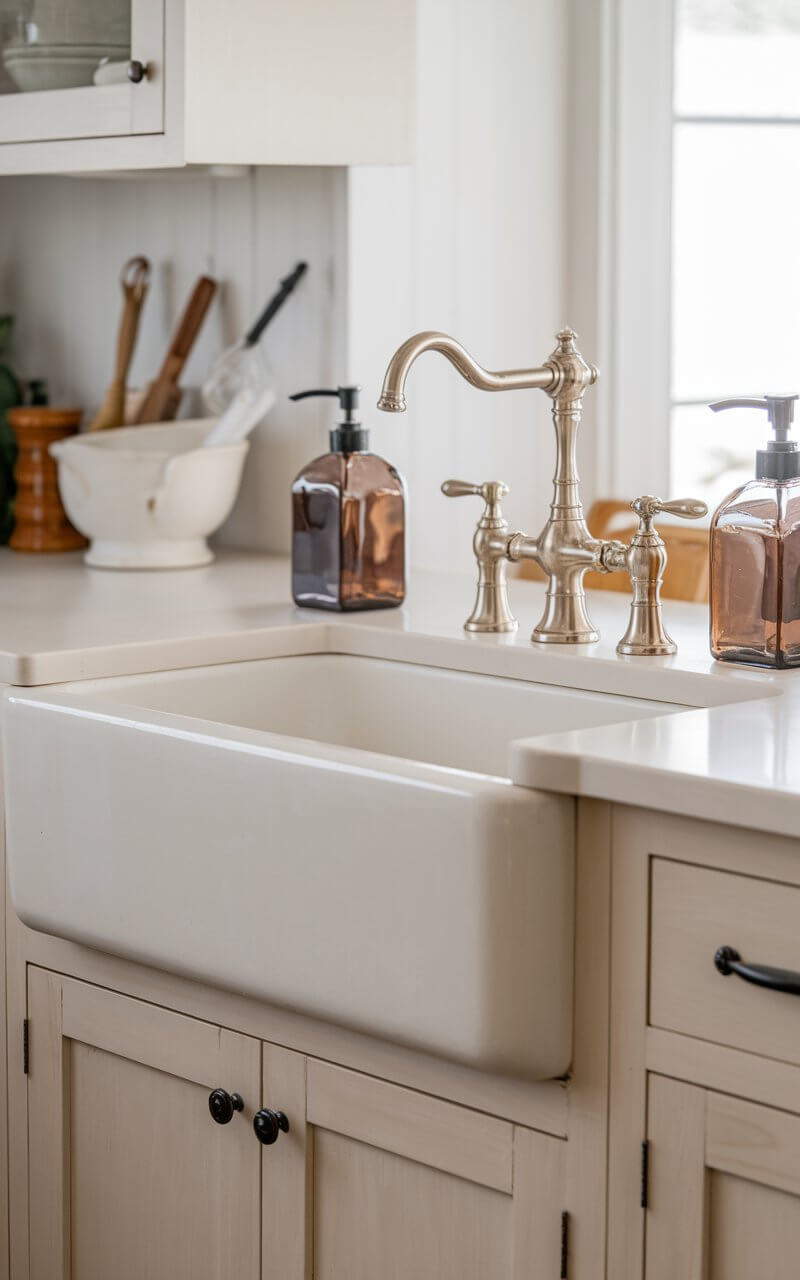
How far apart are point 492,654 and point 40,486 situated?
100cm

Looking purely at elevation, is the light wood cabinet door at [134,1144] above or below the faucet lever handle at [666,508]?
below

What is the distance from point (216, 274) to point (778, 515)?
3.55 feet

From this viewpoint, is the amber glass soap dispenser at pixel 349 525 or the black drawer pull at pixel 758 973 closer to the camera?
the black drawer pull at pixel 758 973

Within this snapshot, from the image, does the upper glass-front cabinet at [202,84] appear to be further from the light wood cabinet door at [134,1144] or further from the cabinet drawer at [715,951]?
the cabinet drawer at [715,951]

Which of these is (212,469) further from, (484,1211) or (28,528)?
(484,1211)

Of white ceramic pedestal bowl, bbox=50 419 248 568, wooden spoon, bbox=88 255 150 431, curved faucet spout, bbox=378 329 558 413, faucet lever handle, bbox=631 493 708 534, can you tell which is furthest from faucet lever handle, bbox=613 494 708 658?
wooden spoon, bbox=88 255 150 431

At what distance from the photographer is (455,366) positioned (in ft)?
4.81

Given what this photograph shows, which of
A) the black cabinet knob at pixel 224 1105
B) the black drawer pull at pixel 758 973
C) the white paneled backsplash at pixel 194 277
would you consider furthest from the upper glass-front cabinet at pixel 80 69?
the black drawer pull at pixel 758 973

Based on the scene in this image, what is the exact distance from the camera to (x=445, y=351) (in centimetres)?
144

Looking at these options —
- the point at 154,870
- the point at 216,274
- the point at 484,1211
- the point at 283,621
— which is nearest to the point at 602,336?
the point at 216,274

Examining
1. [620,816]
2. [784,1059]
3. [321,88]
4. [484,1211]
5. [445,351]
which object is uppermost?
[321,88]

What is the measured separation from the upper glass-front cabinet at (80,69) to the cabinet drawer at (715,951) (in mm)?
1071

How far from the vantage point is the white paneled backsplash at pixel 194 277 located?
6.86 feet

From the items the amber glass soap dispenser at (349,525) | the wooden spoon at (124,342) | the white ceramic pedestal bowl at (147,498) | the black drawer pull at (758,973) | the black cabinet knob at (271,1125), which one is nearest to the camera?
the black drawer pull at (758,973)
